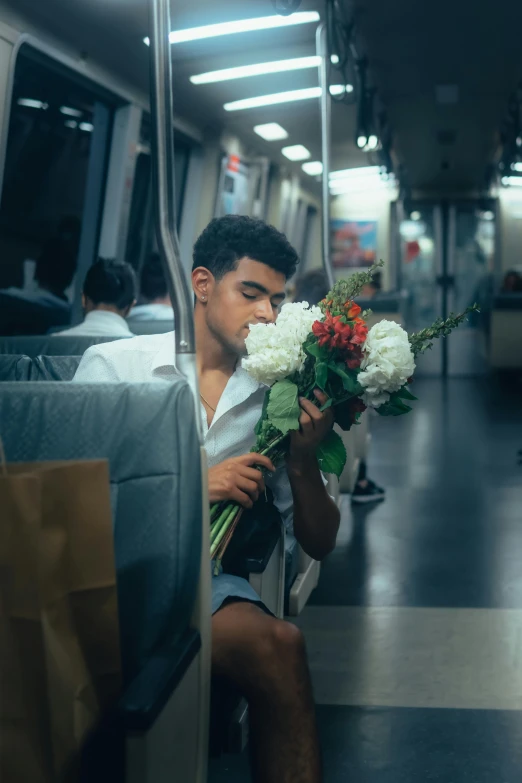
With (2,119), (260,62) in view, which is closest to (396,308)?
(260,62)

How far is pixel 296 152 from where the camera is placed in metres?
11.3

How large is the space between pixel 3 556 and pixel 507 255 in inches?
633

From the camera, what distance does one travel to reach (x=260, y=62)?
6.93 metres

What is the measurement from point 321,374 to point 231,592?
493mm

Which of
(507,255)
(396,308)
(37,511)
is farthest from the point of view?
(507,255)

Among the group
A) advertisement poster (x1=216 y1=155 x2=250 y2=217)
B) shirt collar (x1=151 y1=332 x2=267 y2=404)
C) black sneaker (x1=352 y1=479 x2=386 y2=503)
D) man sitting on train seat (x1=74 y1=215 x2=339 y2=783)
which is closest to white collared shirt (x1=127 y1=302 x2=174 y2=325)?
black sneaker (x1=352 y1=479 x2=386 y2=503)

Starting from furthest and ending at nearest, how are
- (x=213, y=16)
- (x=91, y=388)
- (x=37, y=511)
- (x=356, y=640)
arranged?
1. (x=213, y=16)
2. (x=356, y=640)
3. (x=91, y=388)
4. (x=37, y=511)

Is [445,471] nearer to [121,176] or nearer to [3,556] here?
[121,176]

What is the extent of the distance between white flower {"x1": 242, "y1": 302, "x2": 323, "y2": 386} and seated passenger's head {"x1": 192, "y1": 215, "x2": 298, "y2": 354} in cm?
28

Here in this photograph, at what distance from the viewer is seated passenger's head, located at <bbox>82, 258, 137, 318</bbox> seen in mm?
4266

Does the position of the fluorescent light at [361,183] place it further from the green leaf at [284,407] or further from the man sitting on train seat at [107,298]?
the green leaf at [284,407]

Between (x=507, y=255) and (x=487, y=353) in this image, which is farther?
(x=507, y=255)

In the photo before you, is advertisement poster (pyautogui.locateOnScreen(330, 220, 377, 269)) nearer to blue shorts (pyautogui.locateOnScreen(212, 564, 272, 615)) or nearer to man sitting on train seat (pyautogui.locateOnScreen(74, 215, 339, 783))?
man sitting on train seat (pyautogui.locateOnScreen(74, 215, 339, 783))

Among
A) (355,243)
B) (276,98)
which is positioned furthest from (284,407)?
(355,243)
